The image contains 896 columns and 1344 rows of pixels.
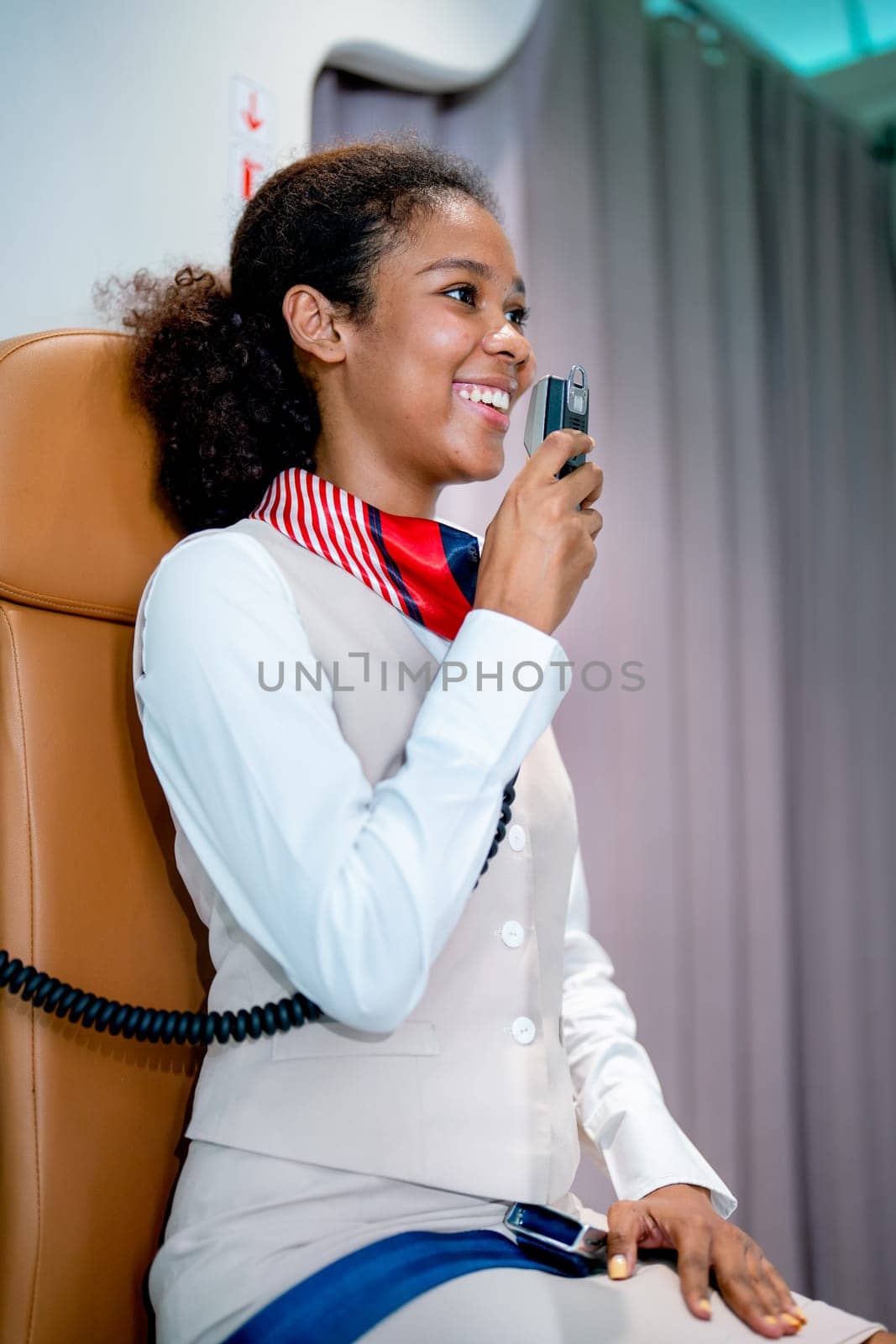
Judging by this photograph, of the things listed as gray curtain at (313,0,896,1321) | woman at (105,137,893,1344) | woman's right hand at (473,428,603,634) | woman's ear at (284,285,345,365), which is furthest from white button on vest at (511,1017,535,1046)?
gray curtain at (313,0,896,1321)

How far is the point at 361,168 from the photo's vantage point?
125 cm

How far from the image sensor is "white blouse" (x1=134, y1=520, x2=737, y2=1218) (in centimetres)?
85

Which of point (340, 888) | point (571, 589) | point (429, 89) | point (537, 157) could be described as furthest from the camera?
point (537, 157)

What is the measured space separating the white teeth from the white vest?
0.24 metres

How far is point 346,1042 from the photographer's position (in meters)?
0.95

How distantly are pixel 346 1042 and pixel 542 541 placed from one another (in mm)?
452

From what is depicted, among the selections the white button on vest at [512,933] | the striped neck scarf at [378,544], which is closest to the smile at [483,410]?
the striped neck scarf at [378,544]

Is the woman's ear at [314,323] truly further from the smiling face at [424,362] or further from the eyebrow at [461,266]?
the eyebrow at [461,266]

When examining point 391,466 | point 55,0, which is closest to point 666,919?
point 391,466

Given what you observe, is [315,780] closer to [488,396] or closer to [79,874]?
[79,874]

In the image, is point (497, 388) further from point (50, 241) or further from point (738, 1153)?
point (738, 1153)

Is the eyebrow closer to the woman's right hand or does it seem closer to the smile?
the smile

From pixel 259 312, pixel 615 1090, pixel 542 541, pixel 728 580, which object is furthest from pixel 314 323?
pixel 728 580

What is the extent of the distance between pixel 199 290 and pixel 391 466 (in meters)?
0.31
